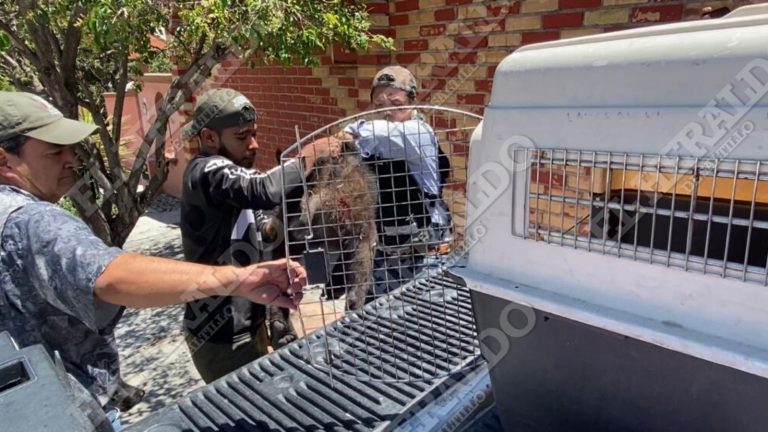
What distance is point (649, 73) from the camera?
0.97 metres

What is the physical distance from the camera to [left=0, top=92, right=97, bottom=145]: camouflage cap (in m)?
1.59

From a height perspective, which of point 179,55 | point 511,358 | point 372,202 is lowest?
point 511,358

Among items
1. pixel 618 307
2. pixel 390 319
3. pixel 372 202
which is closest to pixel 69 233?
pixel 372 202

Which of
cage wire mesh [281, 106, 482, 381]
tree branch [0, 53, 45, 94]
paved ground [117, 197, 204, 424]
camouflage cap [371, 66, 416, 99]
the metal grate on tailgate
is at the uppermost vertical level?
tree branch [0, 53, 45, 94]

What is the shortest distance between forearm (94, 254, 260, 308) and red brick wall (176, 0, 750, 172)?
2.56 meters

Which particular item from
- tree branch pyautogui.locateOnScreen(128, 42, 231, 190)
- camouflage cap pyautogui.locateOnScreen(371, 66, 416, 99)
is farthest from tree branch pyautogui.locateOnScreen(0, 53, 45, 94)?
camouflage cap pyautogui.locateOnScreen(371, 66, 416, 99)

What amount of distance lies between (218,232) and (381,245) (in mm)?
932

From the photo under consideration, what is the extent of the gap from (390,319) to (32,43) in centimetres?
325

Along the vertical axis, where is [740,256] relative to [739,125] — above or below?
below

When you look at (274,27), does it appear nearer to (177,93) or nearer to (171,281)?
(177,93)

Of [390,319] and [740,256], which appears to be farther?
[390,319]

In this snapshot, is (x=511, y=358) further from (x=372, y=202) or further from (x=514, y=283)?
(x=372, y=202)

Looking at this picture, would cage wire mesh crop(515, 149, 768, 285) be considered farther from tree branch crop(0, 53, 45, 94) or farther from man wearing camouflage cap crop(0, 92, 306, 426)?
tree branch crop(0, 53, 45, 94)

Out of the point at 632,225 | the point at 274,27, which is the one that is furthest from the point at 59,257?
the point at 274,27
